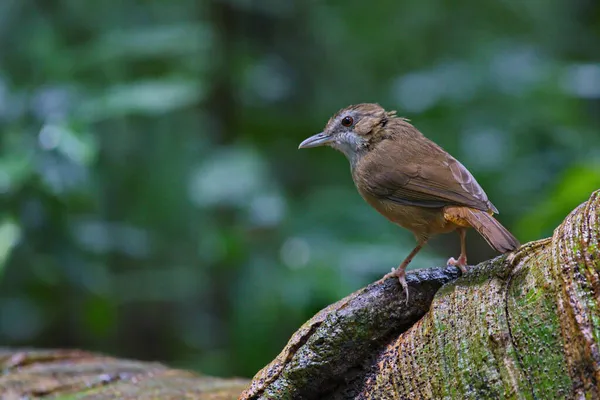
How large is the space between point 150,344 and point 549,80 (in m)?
5.08

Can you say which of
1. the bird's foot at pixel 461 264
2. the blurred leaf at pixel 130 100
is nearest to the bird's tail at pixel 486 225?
the bird's foot at pixel 461 264

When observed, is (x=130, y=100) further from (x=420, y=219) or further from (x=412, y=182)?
(x=420, y=219)

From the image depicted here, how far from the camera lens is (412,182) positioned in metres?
3.17

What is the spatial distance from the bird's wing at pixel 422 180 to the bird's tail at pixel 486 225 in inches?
1.8

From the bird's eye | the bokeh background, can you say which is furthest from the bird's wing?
the bokeh background

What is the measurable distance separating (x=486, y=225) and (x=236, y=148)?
2828 mm

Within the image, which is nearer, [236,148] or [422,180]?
[422,180]

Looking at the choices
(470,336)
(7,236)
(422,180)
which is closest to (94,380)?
(7,236)

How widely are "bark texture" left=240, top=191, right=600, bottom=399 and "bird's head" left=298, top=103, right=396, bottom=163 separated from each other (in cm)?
115

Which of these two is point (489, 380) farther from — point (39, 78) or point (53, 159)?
point (39, 78)

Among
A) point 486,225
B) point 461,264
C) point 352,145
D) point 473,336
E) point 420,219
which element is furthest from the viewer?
point 352,145

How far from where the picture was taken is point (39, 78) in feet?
15.7

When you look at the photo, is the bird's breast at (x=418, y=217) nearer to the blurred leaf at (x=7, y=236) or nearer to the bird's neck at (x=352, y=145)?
the bird's neck at (x=352, y=145)

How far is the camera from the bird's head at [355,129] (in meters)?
3.68
